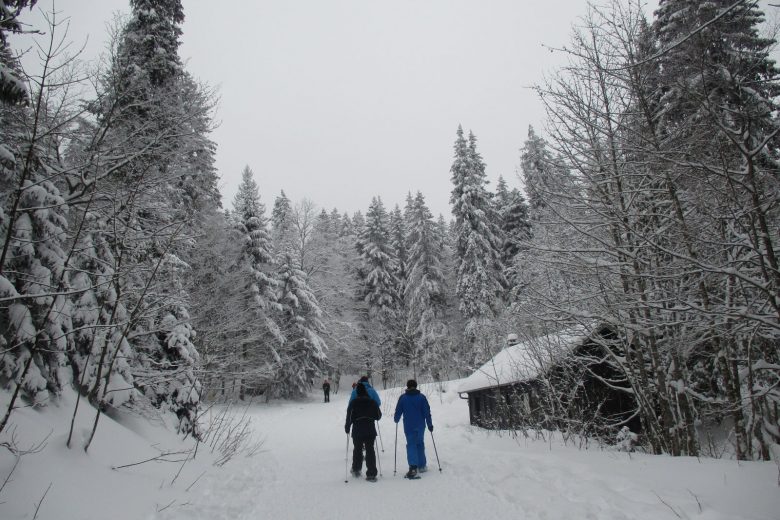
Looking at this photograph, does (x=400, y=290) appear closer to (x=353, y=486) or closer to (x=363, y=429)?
(x=363, y=429)

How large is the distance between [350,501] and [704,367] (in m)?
7.71

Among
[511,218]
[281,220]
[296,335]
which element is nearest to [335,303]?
[296,335]

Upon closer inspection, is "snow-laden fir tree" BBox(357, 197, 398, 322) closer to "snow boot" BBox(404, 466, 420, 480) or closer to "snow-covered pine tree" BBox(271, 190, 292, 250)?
"snow-covered pine tree" BBox(271, 190, 292, 250)

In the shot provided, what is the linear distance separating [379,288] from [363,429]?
28.8m

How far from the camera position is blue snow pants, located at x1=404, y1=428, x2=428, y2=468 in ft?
23.1

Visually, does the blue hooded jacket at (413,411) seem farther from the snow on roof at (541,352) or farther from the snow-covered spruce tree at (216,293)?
the snow-covered spruce tree at (216,293)

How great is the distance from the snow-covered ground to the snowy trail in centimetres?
1

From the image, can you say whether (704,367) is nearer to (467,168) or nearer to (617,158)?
(617,158)

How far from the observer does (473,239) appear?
A: 28.6 metres

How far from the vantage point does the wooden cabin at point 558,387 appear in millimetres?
8430

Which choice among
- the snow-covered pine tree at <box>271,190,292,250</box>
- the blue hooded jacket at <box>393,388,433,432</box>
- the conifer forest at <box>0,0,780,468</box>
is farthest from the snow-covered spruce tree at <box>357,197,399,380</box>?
the blue hooded jacket at <box>393,388,433,432</box>

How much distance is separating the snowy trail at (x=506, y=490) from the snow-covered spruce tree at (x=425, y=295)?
22268mm

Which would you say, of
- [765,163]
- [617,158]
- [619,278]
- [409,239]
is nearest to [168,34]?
[617,158]

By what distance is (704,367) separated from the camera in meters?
8.49
